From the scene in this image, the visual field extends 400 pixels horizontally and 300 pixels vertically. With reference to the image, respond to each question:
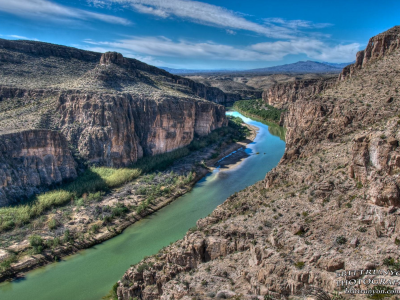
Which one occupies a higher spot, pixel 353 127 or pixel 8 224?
pixel 353 127

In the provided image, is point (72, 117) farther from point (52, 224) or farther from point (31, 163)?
point (52, 224)

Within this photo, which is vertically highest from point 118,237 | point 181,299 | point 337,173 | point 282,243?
point 337,173

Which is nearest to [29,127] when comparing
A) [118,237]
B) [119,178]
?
[119,178]

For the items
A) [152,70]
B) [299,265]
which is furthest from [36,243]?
[152,70]

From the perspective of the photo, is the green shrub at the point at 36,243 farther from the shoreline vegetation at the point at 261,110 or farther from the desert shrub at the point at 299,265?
the shoreline vegetation at the point at 261,110

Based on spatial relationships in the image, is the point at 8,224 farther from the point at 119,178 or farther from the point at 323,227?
the point at 323,227

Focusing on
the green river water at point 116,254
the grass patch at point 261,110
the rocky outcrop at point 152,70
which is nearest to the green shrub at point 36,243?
the green river water at point 116,254

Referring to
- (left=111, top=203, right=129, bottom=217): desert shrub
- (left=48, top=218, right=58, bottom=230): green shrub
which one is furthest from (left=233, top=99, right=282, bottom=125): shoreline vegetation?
(left=48, top=218, right=58, bottom=230): green shrub
